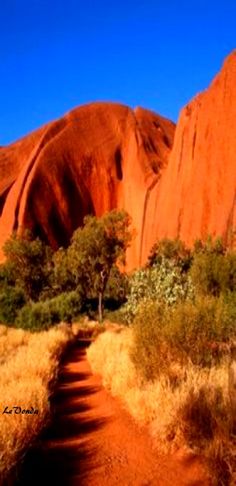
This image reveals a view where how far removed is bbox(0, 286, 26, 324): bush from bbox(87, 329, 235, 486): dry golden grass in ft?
67.8

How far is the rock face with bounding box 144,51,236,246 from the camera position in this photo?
138ft

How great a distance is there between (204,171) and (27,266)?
1729 centimetres

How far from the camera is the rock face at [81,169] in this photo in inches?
2525

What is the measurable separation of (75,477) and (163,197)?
163ft

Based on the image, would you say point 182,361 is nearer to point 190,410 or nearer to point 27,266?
point 190,410

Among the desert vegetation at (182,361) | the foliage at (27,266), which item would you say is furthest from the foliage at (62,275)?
the desert vegetation at (182,361)

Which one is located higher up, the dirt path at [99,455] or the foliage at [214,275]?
the foliage at [214,275]

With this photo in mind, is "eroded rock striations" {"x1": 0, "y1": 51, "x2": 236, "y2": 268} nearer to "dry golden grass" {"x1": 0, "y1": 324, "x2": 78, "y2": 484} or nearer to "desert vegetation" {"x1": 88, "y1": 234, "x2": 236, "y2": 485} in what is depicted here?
"desert vegetation" {"x1": 88, "y1": 234, "x2": 236, "y2": 485}

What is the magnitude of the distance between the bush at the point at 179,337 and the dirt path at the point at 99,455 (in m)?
1.08

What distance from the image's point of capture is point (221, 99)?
A: 1791 inches

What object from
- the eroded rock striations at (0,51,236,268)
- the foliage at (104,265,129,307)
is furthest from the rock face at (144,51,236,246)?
Answer: the foliage at (104,265,129,307)

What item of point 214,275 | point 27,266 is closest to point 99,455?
point 214,275

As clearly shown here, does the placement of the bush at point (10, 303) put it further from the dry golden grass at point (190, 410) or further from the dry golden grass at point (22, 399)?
the dry golden grass at point (190, 410)

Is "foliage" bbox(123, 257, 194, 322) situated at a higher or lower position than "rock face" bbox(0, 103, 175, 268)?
lower
